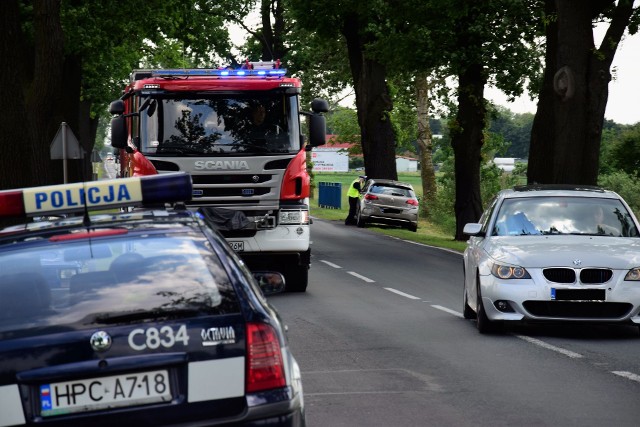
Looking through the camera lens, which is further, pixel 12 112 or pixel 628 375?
pixel 12 112

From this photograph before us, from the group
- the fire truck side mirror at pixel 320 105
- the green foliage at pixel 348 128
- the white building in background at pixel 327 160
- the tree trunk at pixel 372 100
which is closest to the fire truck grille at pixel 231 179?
the fire truck side mirror at pixel 320 105

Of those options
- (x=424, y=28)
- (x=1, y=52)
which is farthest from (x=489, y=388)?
A: (x=424, y=28)

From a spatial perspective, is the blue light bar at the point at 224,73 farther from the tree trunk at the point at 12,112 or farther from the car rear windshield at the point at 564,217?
the car rear windshield at the point at 564,217

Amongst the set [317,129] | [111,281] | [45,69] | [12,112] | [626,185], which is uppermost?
[45,69]

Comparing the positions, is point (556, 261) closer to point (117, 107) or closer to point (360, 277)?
point (117, 107)

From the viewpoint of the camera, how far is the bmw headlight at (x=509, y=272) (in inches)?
A: 520

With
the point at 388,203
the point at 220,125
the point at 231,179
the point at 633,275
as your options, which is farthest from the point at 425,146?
the point at 633,275

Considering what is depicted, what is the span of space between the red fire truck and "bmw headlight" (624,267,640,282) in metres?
6.18

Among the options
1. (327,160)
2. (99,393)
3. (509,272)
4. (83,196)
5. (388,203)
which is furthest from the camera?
(327,160)

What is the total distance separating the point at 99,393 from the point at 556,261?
8.30 metres

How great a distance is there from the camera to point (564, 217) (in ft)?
47.6

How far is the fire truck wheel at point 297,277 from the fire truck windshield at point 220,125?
1866mm

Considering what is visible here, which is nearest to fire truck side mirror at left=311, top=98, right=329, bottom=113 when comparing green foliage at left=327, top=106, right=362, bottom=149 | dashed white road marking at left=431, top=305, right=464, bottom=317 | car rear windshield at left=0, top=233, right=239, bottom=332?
dashed white road marking at left=431, top=305, right=464, bottom=317

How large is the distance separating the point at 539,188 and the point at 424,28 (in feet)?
70.2
